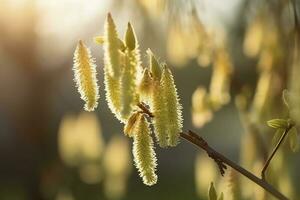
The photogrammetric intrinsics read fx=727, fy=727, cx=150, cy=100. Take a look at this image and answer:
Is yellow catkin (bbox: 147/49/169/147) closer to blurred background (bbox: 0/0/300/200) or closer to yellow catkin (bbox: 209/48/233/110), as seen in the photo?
blurred background (bbox: 0/0/300/200)

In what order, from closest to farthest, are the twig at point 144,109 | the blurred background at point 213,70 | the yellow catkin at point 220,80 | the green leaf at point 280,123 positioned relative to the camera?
the twig at point 144,109, the green leaf at point 280,123, the blurred background at point 213,70, the yellow catkin at point 220,80

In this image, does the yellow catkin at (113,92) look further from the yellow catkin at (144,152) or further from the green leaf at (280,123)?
the green leaf at (280,123)

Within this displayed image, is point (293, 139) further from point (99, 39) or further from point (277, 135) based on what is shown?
point (99, 39)

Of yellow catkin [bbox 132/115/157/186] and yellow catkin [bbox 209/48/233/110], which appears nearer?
yellow catkin [bbox 132/115/157/186]

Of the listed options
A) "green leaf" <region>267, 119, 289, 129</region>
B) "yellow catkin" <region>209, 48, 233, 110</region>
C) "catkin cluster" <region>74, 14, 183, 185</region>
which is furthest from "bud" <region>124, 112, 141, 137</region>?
"yellow catkin" <region>209, 48, 233, 110</region>

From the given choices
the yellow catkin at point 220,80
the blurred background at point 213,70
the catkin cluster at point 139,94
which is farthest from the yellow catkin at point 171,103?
the yellow catkin at point 220,80

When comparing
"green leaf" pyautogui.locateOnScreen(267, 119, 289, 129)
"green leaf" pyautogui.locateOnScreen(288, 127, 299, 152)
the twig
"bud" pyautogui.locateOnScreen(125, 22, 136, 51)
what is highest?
"bud" pyautogui.locateOnScreen(125, 22, 136, 51)

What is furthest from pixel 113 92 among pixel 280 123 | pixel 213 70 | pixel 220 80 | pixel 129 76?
pixel 213 70
